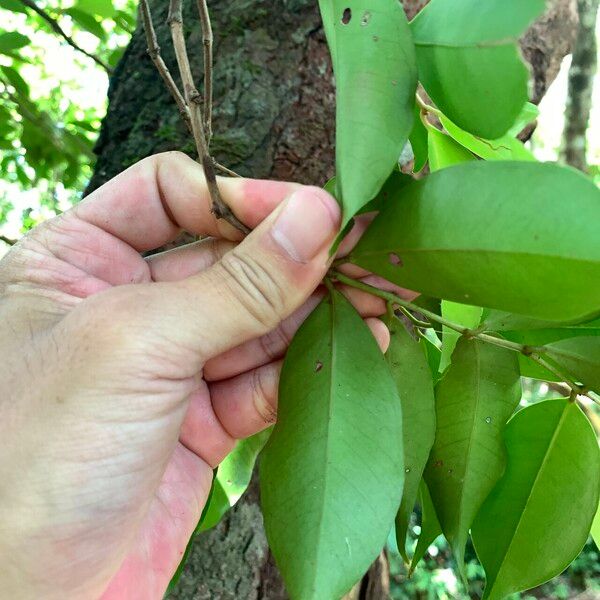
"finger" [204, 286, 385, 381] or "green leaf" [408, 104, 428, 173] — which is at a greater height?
"green leaf" [408, 104, 428, 173]

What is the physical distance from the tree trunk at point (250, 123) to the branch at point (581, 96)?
4.59ft

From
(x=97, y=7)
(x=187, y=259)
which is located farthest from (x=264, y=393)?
(x=97, y=7)

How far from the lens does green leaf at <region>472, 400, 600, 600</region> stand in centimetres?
52

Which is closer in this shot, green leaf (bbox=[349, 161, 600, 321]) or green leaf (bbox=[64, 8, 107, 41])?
green leaf (bbox=[349, 161, 600, 321])

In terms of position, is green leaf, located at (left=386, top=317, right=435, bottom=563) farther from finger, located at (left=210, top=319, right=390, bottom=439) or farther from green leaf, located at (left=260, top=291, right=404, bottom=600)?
finger, located at (left=210, top=319, right=390, bottom=439)

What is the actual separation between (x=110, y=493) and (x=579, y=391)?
0.40 meters

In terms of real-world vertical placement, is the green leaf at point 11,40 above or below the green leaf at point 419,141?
above

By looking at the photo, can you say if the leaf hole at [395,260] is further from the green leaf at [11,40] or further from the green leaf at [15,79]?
the green leaf at [15,79]

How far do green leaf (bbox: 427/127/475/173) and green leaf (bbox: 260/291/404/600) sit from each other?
198 mm

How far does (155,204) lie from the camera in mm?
693

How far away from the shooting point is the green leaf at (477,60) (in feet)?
1.18

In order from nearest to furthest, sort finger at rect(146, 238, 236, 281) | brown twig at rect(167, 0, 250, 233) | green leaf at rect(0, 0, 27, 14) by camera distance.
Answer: brown twig at rect(167, 0, 250, 233) → finger at rect(146, 238, 236, 281) → green leaf at rect(0, 0, 27, 14)

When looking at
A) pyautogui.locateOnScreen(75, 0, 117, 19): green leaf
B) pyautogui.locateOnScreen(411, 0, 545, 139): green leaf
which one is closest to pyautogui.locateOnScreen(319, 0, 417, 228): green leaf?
pyautogui.locateOnScreen(411, 0, 545, 139): green leaf

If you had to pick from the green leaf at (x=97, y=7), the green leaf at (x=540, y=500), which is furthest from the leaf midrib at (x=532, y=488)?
the green leaf at (x=97, y=7)
